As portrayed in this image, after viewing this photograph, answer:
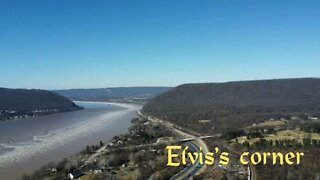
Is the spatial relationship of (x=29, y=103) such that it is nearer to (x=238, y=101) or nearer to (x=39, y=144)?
(x=238, y=101)

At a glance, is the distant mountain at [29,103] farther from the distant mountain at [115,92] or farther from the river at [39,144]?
the distant mountain at [115,92]

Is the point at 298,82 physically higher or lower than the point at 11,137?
higher

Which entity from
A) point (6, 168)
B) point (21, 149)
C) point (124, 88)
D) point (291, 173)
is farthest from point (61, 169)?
point (124, 88)

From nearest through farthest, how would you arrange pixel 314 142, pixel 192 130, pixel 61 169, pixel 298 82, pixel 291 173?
1. pixel 291 173
2. pixel 61 169
3. pixel 314 142
4. pixel 192 130
5. pixel 298 82

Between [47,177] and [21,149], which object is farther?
[21,149]

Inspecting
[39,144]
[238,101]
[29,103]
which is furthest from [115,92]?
[39,144]

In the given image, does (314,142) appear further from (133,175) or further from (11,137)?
(11,137)

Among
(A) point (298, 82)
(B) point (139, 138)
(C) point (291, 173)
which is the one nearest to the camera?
(C) point (291, 173)
